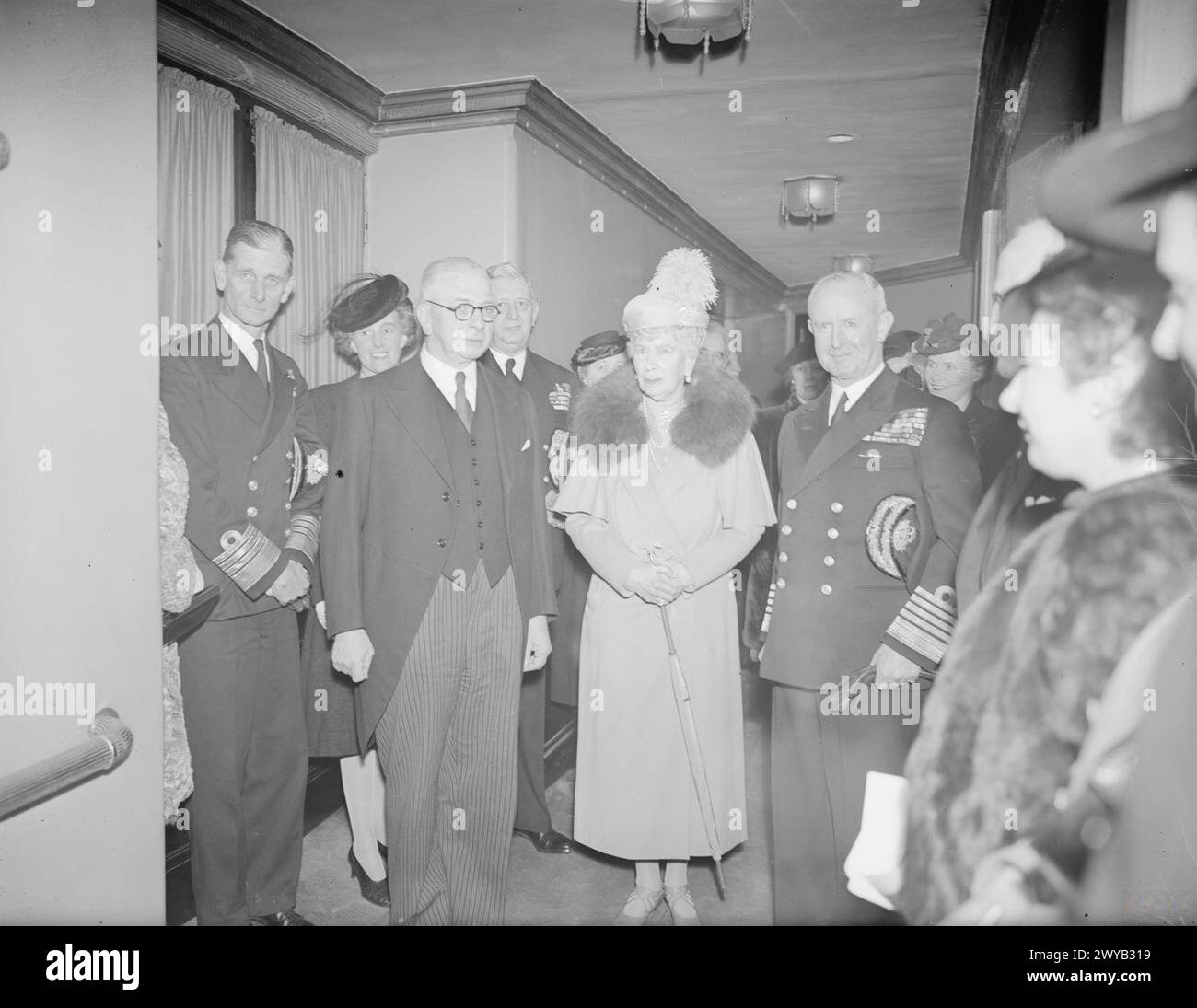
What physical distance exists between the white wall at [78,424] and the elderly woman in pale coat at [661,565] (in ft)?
3.04

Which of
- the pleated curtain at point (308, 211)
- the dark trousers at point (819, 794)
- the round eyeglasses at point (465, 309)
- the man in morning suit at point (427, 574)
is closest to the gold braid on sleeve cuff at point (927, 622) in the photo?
the dark trousers at point (819, 794)

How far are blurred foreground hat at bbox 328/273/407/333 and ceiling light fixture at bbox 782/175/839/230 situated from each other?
3.43 feet

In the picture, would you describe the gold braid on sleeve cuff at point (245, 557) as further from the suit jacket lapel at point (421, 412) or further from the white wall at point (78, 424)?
the suit jacket lapel at point (421, 412)

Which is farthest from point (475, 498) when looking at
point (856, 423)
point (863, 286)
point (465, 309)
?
point (863, 286)

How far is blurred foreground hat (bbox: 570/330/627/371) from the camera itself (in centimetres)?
264

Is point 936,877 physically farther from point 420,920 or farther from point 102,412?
point 102,412

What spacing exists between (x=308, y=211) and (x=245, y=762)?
1.42 meters

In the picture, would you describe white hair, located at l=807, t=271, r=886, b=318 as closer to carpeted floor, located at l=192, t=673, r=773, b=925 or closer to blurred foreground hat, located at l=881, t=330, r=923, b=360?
blurred foreground hat, located at l=881, t=330, r=923, b=360

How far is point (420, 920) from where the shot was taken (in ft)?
6.93

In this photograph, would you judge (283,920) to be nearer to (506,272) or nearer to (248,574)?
(248,574)

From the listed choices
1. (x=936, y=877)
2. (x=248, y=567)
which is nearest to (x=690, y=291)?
(x=248, y=567)

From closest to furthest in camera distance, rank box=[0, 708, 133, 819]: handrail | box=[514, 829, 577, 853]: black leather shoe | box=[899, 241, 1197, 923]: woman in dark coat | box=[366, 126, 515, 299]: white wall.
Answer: box=[899, 241, 1197, 923]: woman in dark coat → box=[0, 708, 133, 819]: handrail → box=[366, 126, 515, 299]: white wall → box=[514, 829, 577, 853]: black leather shoe

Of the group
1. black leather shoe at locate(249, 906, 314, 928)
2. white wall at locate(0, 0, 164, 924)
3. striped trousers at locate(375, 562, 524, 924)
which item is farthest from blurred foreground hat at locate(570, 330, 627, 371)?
black leather shoe at locate(249, 906, 314, 928)

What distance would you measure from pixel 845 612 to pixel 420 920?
114 cm
